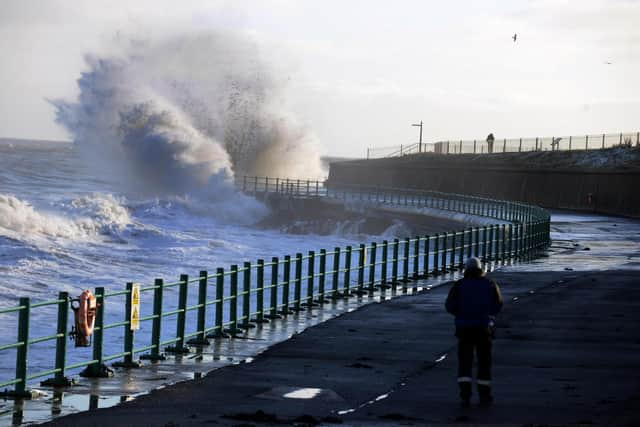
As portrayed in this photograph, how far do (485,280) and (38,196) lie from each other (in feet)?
229

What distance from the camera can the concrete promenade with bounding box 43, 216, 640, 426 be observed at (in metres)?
11.6

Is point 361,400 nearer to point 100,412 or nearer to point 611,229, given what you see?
point 100,412

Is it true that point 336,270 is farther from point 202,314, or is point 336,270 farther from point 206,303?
point 206,303

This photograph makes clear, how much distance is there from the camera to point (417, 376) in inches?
576

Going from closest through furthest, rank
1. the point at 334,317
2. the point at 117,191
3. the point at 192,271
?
the point at 334,317 < the point at 192,271 < the point at 117,191

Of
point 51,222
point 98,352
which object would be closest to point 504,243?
point 51,222

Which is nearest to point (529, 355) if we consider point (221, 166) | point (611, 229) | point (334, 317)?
point (334, 317)

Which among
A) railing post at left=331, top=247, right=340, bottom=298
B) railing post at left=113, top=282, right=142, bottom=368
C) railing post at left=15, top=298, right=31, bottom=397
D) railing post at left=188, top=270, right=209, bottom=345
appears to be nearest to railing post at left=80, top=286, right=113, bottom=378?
railing post at left=113, top=282, right=142, bottom=368

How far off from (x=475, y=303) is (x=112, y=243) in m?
37.1

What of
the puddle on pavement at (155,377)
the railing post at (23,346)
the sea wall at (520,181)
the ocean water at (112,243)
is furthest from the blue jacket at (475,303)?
the sea wall at (520,181)

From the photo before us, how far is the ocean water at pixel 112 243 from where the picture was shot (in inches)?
1121

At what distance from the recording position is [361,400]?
12.7m

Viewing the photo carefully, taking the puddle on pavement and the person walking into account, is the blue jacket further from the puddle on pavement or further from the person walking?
the puddle on pavement

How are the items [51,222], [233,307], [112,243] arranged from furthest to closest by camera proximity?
[51,222] < [112,243] < [233,307]
